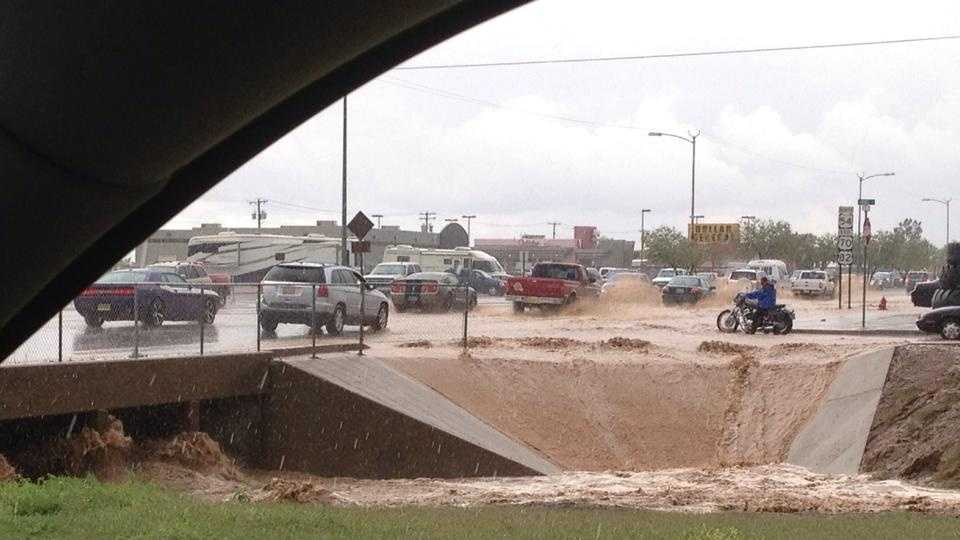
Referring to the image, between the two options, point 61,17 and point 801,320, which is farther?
point 801,320

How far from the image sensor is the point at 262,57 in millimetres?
4445

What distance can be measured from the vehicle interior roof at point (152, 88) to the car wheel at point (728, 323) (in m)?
34.4

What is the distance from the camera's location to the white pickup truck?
239 ft

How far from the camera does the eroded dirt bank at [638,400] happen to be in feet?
88.0

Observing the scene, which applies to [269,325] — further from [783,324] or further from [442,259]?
[442,259]

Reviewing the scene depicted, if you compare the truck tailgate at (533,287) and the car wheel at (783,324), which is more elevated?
the truck tailgate at (533,287)

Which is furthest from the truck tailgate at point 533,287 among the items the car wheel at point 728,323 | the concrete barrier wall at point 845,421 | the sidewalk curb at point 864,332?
the concrete barrier wall at point 845,421

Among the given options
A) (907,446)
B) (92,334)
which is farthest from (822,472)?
(92,334)

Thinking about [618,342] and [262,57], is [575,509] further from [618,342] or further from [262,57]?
[618,342]

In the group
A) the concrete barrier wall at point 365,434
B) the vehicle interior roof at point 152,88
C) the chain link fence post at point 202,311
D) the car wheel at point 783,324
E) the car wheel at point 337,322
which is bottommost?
the concrete barrier wall at point 365,434

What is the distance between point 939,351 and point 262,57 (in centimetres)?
2107

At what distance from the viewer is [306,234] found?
256 feet

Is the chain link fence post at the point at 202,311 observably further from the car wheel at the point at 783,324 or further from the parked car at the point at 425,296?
the car wheel at the point at 783,324

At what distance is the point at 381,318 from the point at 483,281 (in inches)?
1369
